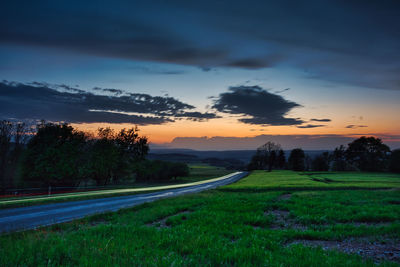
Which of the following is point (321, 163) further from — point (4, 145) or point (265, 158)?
point (4, 145)

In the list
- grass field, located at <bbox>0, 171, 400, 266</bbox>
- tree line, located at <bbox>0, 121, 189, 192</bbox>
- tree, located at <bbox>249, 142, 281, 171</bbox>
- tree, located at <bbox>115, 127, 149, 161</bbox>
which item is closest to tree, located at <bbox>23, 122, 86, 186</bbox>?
tree line, located at <bbox>0, 121, 189, 192</bbox>

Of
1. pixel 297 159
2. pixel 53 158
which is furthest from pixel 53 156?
pixel 297 159

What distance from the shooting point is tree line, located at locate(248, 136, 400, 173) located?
95.7 meters

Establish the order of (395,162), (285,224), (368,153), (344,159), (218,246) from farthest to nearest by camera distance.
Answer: (344,159)
(368,153)
(395,162)
(285,224)
(218,246)

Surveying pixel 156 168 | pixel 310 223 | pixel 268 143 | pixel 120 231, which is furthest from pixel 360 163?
pixel 120 231

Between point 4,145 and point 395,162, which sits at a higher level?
point 4,145

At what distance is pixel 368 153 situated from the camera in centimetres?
10350

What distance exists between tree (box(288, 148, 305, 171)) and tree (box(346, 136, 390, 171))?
69.8 ft

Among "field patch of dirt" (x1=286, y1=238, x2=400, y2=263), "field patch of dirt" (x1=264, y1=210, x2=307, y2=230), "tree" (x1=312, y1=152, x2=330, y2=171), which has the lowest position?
"tree" (x1=312, y1=152, x2=330, y2=171)

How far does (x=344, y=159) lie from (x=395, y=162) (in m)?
32.1

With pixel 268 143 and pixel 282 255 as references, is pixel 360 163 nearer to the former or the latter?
pixel 268 143

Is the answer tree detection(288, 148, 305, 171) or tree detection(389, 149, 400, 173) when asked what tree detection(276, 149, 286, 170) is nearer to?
tree detection(288, 148, 305, 171)

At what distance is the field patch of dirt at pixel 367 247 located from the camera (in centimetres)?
612

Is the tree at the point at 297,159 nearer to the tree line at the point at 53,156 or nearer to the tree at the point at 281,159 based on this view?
the tree at the point at 281,159
